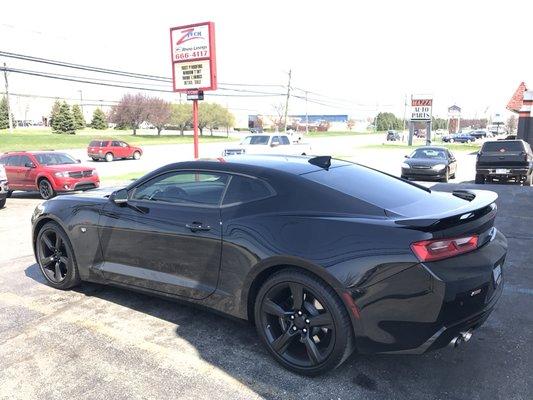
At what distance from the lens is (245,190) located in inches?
142

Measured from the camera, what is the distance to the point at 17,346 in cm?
369

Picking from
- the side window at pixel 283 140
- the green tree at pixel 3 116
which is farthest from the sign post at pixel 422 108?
the green tree at pixel 3 116

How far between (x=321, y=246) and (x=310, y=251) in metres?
0.08

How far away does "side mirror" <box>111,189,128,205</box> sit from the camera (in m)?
4.25

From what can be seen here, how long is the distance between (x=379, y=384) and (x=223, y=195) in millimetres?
1795

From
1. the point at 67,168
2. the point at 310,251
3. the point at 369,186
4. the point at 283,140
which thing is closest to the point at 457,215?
the point at 369,186

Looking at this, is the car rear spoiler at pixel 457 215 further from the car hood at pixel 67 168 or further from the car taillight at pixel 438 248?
the car hood at pixel 67 168

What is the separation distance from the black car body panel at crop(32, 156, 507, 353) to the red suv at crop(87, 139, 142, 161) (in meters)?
29.9

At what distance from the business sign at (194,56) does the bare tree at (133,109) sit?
66.2 meters

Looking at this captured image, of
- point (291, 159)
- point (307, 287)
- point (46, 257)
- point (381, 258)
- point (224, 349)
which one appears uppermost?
point (291, 159)

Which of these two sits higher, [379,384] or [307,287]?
[307,287]

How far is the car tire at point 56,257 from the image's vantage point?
15.6ft

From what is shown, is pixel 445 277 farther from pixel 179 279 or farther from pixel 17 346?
pixel 17 346

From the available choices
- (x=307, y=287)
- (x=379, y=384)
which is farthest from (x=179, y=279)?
(x=379, y=384)
